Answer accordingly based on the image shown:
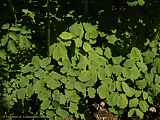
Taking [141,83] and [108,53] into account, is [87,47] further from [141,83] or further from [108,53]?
[141,83]

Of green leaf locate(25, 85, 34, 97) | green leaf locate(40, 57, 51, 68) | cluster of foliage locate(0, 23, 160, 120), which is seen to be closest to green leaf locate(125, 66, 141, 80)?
cluster of foliage locate(0, 23, 160, 120)

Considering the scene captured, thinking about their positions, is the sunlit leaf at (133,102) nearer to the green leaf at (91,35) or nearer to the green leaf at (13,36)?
the green leaf at (91,35)

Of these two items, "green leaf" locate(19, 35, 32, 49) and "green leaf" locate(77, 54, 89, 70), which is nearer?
"green leaf" locate(77, 54, 89, 70)

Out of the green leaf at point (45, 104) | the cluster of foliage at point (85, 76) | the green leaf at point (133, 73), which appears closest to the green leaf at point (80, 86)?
the cluster of foliage at point (85, 76)

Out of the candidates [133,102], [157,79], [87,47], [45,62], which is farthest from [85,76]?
[157,79]

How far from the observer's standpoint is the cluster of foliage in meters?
3.34

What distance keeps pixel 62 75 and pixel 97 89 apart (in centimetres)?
29

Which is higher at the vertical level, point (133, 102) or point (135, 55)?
point (135, 55)

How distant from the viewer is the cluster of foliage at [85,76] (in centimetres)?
334

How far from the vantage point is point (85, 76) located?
3.35m

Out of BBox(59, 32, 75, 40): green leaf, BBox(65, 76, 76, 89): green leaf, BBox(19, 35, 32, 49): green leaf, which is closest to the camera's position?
BBox(59, 32, 75, 40): green leaf

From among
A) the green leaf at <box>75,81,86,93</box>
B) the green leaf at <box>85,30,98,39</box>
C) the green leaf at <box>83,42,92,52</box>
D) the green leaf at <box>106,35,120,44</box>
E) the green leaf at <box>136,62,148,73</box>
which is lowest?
the green leaf at <box>75,81,86,93</box>

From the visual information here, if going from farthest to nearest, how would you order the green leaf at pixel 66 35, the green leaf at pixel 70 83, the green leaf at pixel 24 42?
the green leaf at pixel 24 42
the green leaf at pixel 70 83
the green leaf at pixel 66 35

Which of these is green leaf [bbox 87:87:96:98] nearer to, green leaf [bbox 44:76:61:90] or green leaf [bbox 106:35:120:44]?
green leaf [bbox 44:76:61:90]
